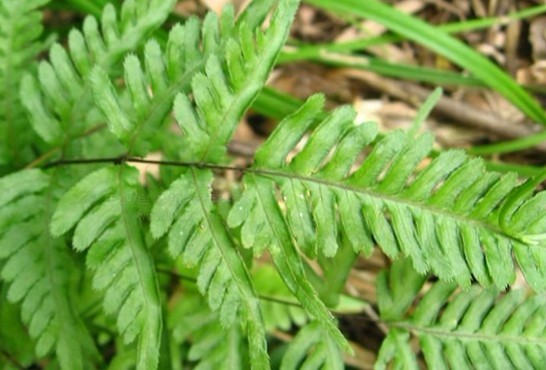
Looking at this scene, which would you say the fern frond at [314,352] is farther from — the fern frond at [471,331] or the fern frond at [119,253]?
the fern frond at [119,253]

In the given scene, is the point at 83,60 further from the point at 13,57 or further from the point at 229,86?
the point at 229,86

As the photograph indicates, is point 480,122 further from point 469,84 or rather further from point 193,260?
point 193,260

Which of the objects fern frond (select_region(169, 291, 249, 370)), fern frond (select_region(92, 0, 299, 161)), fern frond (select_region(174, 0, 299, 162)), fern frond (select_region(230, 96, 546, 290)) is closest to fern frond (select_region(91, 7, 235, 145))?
fern frond (select_region(92, 0, 299, 161))

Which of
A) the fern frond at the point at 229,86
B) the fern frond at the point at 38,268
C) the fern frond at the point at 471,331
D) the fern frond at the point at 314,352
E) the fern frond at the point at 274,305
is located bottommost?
the fern frond at the point at 274,305

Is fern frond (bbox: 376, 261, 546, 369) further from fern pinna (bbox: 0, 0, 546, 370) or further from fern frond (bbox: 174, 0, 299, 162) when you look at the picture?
fern frond (bbox: 174, 0, 299, 162)

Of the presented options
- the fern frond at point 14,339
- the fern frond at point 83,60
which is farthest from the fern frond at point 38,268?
the fern frond at point 14,339

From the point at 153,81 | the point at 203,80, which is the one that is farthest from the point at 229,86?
the point at 153,81
